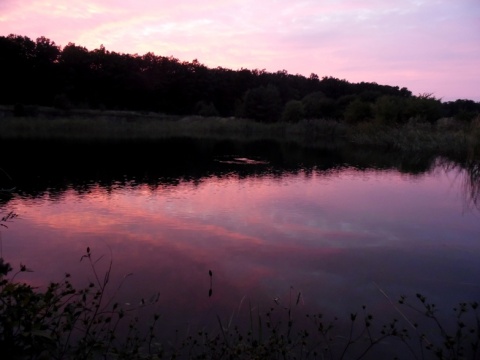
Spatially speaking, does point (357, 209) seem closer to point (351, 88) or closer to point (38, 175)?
point (38, 175)

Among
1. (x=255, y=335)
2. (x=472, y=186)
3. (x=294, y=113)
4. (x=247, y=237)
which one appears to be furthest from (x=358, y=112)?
(x=255, y=335)

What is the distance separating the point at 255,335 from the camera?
14.5ft

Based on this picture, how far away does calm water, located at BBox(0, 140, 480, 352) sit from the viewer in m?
5.69

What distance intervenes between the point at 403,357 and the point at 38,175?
12947mm

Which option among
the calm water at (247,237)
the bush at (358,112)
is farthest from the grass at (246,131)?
the calm water at (247,237)

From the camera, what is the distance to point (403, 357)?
427cm

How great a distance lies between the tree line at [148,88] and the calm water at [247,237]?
84.7ft

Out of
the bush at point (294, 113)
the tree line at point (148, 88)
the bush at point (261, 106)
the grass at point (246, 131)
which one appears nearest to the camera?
the grass at point (246, 131)

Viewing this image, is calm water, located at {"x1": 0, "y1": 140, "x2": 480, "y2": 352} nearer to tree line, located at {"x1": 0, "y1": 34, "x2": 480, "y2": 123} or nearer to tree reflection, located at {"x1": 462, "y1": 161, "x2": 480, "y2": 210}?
tree reflection, located at {"x1": 462, "y1": 161, "x2": 480, "y2": 210}

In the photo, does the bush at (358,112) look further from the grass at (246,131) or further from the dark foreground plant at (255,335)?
the dark foreground plant at (255,335)

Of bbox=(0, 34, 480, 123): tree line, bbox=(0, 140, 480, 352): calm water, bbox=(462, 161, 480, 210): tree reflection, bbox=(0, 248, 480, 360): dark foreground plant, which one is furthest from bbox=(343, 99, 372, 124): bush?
bbox=(0, 248, 480, 360): dark foreground plant

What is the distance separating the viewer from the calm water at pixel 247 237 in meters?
5.69

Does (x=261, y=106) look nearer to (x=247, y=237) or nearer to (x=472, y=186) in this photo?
(x=472, y=186)

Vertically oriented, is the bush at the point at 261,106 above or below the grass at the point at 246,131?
above
